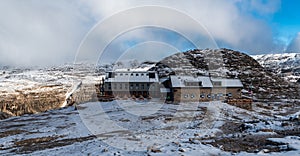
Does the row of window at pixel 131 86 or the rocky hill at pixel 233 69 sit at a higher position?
the rocky hill at pixel 233 69

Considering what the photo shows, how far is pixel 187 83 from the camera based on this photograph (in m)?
67.7

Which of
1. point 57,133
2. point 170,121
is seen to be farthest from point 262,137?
point 57,133

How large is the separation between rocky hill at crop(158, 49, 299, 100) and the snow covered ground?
60.9m

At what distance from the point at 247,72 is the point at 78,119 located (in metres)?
114

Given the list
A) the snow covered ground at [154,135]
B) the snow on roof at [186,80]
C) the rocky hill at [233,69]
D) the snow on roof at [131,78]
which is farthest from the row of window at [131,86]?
the rocky hill at [233,69]

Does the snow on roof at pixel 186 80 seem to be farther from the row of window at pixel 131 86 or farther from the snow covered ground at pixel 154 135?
the snow covered ground at pixel 154 135

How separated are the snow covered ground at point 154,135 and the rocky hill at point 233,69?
60.9 metres

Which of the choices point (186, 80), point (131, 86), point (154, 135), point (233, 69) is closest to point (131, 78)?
point (131, 86)

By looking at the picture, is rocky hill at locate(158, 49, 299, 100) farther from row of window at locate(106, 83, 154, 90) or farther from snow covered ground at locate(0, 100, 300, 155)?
snow covered ground at locate(0, 100, 300, 155)

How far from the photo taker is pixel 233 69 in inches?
5581

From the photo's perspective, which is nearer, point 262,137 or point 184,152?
point 184,152

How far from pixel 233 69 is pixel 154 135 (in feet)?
407

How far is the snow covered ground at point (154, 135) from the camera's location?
19.4 meters

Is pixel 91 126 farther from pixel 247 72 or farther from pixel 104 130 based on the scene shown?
Answer: pixel 247 72
